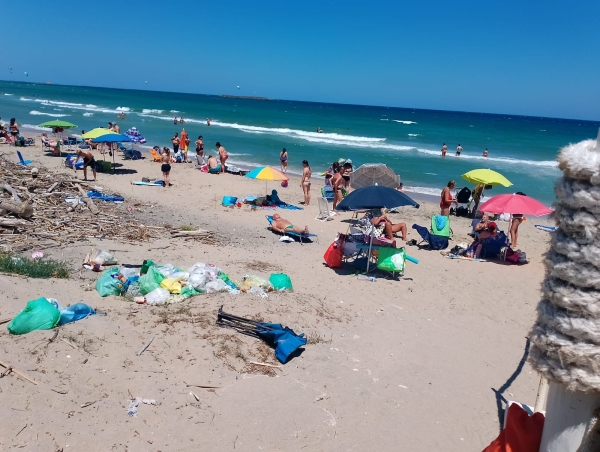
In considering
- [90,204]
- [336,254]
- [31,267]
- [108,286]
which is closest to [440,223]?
[336,254]

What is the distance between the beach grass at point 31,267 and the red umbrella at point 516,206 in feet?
26.1

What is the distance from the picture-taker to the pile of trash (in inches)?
264

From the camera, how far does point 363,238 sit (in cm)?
971

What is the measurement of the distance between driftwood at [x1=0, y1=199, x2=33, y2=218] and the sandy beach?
5.22 feet

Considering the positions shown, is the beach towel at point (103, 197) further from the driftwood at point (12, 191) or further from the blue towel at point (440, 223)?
the blue towel at point (440, 223)

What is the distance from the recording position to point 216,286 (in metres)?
7.09

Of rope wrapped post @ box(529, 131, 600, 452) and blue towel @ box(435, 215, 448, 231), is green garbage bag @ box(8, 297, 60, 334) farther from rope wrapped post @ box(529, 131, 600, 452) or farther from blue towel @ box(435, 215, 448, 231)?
blue towel @ box(435, 215, 448, 231)

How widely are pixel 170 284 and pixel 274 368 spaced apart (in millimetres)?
2377

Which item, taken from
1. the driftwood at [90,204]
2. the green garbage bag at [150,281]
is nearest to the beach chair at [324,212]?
the driftwood at [90,204]

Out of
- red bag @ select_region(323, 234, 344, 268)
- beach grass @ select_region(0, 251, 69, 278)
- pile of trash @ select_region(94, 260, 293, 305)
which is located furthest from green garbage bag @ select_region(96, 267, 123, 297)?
red bag @ select_region(323, 234, 344, 268)

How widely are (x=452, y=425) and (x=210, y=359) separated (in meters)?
2.61

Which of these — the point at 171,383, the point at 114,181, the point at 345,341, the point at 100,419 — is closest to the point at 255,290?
the point at 345,341

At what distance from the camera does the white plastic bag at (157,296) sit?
6.50 meters

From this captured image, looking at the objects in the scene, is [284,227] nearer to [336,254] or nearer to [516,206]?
[336,254]
